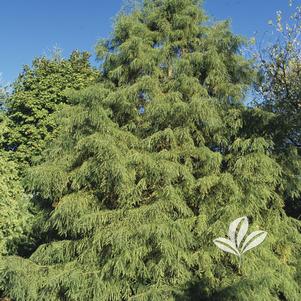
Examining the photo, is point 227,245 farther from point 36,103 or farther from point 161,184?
point 36,103

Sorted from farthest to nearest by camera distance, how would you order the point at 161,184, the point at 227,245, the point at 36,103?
the point at 36,103, the point at 161,184, the point at 227,245

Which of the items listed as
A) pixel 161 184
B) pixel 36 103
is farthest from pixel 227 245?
pixel 36 103

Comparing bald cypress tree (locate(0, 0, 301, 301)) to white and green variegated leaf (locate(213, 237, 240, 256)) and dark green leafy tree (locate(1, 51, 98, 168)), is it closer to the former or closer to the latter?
white and green variegated leaf (locate(213, 237, 240, 256))

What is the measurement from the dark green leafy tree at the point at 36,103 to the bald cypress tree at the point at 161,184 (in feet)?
19.8

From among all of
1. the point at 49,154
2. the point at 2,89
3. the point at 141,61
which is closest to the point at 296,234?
the point at 141,61

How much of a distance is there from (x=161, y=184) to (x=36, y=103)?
8834mm

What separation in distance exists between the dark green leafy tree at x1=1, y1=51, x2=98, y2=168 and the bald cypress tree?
603 cm

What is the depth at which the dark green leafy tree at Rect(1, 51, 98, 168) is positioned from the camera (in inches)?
547

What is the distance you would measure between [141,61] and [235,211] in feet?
10.6

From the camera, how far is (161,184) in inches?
268

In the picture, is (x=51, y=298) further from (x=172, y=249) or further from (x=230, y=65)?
(x=230, y=65)

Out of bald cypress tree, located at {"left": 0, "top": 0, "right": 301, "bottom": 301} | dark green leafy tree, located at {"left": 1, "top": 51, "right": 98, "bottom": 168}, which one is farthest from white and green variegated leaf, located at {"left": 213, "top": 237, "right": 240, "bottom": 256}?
dark green leafy tree, located at {"left": 1, "top": 51, "right": 98, "bottom": 168}

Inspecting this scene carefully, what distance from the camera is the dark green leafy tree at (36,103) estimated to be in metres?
13.9

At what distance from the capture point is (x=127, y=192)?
6680 mm
